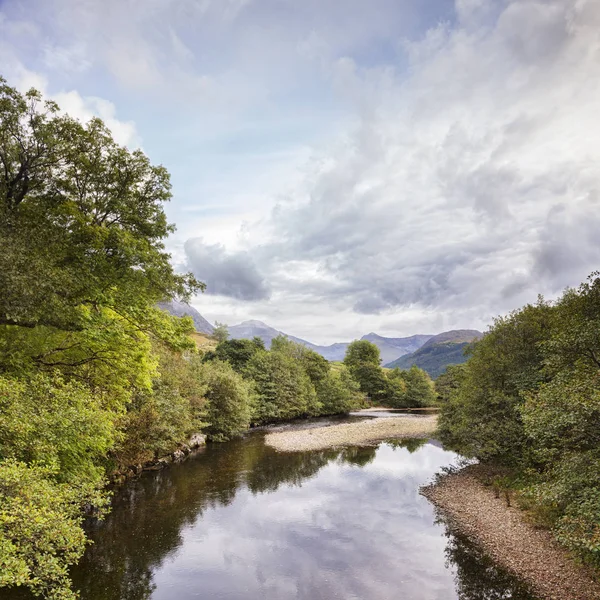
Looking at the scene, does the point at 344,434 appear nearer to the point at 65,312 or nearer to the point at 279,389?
the point at 279,389

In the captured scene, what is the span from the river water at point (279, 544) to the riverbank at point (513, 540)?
942 mm

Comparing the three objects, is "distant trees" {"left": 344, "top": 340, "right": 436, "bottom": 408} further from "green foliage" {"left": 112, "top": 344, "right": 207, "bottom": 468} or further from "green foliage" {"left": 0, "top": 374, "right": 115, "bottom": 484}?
"green foliage" {"left": 0, "top": 374, "right": 115, "bottom": 484}

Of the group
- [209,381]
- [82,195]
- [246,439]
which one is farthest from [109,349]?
[246,439]

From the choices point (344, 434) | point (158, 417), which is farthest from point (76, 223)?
point (344, 434)

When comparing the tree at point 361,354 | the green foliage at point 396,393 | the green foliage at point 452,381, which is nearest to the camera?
the green foliage at point 452,381

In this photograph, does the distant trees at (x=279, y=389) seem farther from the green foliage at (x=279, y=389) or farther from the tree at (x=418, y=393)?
the tree at (x=418, y=393)

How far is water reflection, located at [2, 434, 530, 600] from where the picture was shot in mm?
18000

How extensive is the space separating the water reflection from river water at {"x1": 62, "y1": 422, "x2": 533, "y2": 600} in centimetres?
7

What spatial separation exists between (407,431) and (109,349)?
2419 inches

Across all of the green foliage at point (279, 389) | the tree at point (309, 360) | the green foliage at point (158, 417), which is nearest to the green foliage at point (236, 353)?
the green foliage at point (279, 389)

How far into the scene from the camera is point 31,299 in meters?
12.8

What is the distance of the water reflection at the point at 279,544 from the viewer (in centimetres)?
1800

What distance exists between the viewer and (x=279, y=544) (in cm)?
2302

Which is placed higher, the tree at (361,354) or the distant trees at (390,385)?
the tree at (361,354)
